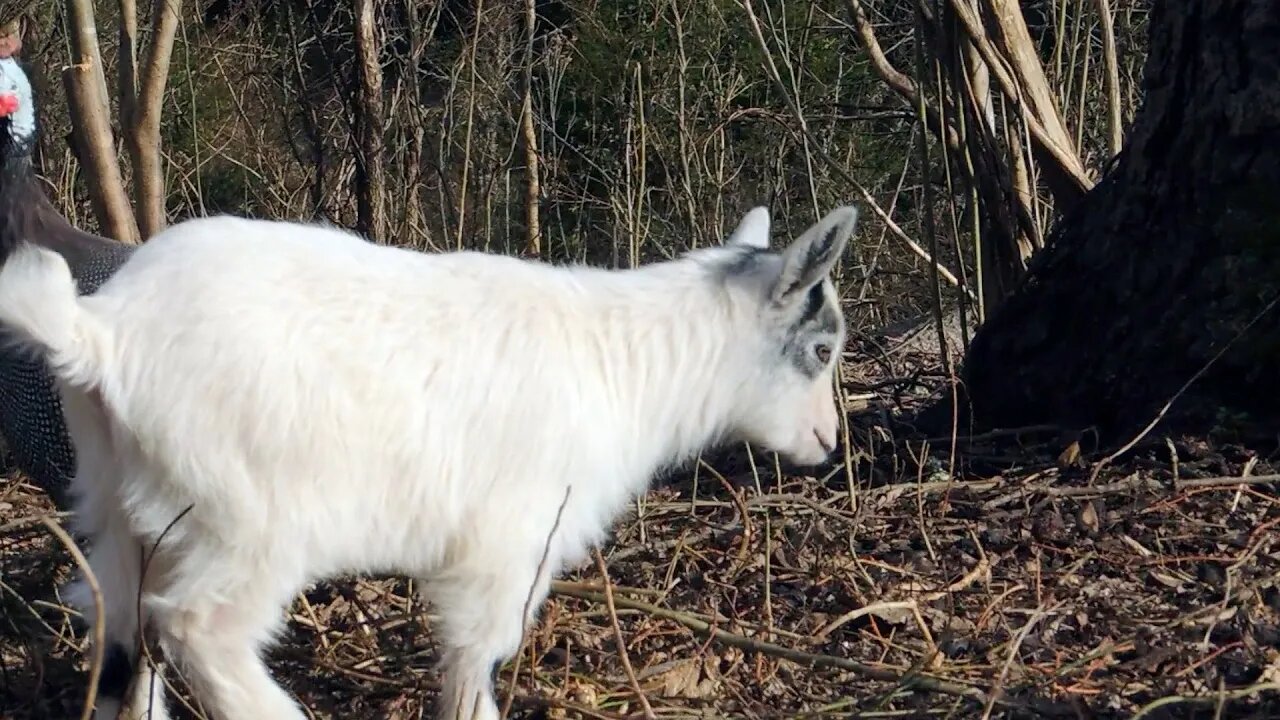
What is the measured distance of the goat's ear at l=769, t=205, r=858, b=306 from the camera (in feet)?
11.1

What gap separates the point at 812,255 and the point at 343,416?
3.89ft

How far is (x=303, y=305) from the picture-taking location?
9.99 feet

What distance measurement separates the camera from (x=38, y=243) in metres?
4.32

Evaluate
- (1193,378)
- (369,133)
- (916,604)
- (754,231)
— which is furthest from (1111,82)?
(369,133)

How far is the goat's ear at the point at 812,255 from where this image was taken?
339 centimetres

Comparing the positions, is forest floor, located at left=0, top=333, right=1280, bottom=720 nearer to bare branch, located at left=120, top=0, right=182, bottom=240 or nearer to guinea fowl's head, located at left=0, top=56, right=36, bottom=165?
guinea fowl's head, located at left=0, top=56, right=36, bottom=165

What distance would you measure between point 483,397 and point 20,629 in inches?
47.8

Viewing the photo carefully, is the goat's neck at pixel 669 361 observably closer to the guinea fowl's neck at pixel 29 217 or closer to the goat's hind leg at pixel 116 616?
the goat's hind leg at pixel 116 616

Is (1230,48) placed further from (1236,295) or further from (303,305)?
(303,305)

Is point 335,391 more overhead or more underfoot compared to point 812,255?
more underfoot

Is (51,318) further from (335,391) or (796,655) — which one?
(796,655)

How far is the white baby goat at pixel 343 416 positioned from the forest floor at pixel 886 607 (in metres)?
0.38

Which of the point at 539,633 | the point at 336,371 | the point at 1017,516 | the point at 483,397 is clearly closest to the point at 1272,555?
the point at 1017,516

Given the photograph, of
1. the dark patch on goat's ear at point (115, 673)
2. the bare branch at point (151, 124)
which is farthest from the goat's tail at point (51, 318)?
the bare branch at point (151, 124)
